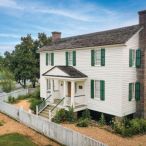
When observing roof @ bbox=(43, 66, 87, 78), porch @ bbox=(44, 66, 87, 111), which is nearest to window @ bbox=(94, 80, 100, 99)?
porch @ bbox=(44, 66, 87, 111)

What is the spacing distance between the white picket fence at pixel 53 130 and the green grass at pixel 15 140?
1590mm

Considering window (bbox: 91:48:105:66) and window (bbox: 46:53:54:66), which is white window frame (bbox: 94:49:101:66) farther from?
window (bbox: 46:53:54:66)

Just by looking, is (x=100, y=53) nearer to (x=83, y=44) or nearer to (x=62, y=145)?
(x=83, y=44)

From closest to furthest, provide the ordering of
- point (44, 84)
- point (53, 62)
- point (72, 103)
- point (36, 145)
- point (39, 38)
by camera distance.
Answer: point (36, 145)
point (72, 103)
point (53, 62)
point (44, 84)
point (39, 38)

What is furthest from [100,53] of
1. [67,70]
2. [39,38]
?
[39,38]

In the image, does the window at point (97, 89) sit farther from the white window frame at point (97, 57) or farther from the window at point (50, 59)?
the window at point (50, 59)

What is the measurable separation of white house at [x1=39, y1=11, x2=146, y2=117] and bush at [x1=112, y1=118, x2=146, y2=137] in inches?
57.9

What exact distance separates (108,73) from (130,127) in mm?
5013

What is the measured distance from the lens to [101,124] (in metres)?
20.0

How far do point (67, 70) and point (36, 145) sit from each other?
29.4 ft

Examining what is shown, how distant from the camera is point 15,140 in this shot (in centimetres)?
1666

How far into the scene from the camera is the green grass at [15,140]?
15.8 m

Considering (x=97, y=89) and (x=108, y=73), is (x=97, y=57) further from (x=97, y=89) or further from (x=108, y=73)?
(x=97, y=89)

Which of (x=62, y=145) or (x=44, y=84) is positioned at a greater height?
(x=44, y=84)
